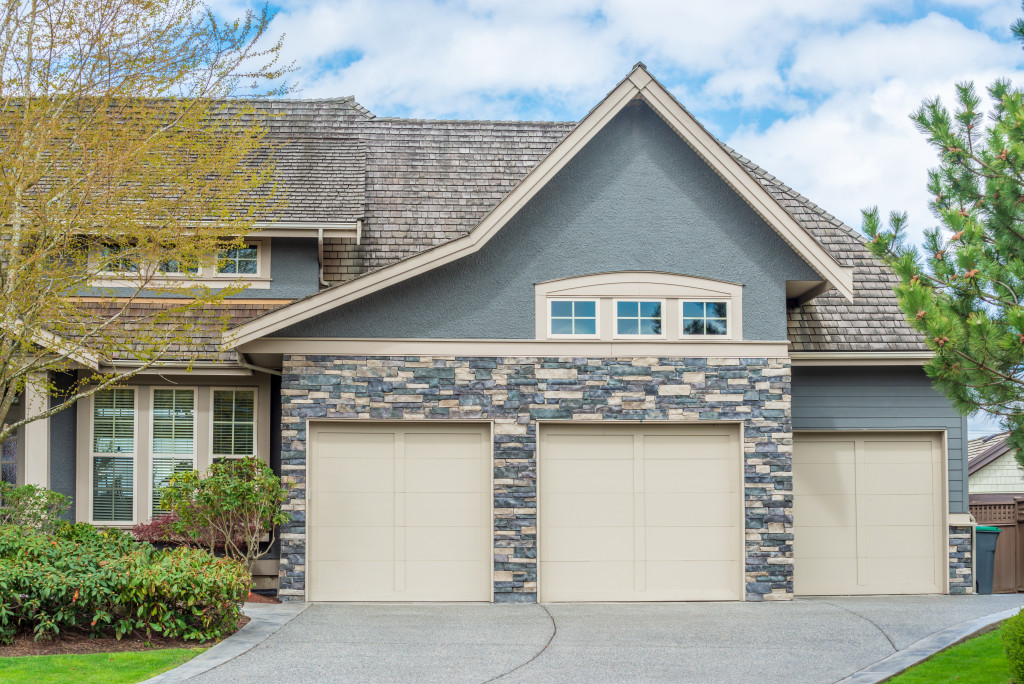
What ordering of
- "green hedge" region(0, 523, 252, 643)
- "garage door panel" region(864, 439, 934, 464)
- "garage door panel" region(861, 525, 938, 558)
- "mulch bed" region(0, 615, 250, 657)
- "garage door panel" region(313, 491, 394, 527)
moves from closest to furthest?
1. "mulch bed" region(0, 615, 250, 657)
2. "green hedge" region(0, 523, 252, 643)
3. "garage door panel" region(313, 491, 394, 527)
4. "garage door panel" region(861, 525, 938, 558)
5. "garage door panel" region(864, 439, 934, 464)

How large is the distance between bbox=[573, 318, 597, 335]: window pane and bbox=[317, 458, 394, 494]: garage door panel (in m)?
2.75

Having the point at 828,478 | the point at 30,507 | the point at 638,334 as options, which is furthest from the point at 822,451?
the point at 30,507

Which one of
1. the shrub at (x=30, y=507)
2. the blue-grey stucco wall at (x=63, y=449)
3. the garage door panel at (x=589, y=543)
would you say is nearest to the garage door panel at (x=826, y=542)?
the garage door panel at (x=589, y=543)

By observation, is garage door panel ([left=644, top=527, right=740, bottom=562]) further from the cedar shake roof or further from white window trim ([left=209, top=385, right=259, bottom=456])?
white window trim ([left=209, top=385, right=259, bottom=456])

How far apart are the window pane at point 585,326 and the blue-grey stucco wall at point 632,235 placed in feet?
1.79

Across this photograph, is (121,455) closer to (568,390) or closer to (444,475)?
(444,475)

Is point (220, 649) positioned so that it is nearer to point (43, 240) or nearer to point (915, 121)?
point (43, 240)

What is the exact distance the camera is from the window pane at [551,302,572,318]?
40.2ft

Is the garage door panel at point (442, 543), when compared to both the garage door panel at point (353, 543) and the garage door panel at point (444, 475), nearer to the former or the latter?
the garage door panel at point (353, 543)

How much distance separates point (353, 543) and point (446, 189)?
5.67m

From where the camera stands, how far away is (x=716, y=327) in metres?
12.3

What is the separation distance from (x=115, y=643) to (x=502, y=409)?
4963 millimetres

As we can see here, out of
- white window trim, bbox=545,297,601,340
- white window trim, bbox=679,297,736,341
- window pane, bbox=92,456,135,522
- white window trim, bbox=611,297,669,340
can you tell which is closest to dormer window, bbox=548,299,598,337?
white window trim, bbox=545,297,601,340

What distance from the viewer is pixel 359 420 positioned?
12.0 m
